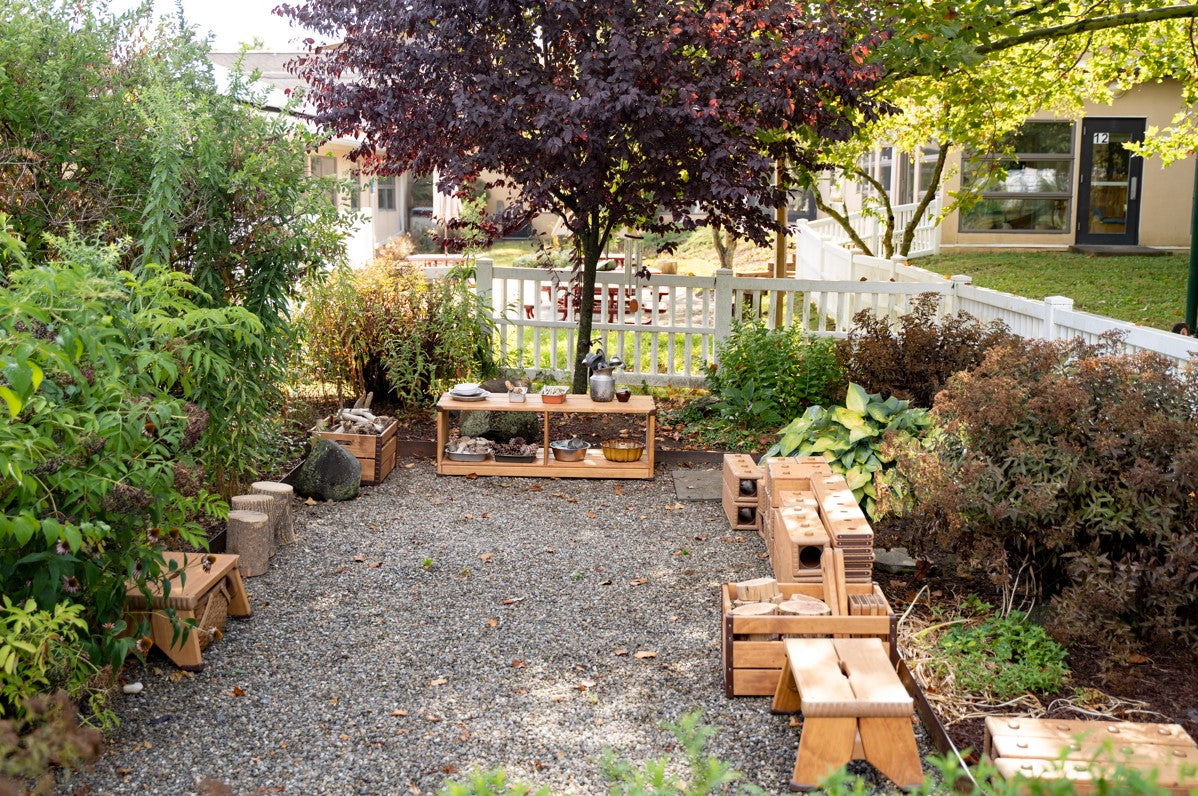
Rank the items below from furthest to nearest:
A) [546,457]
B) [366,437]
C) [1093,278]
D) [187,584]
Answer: [1093,278] → [546,457] → [366,437] → [187,584]

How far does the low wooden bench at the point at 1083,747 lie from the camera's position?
2.96m

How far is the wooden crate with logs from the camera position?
7.39 metres

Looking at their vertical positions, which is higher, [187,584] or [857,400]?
[857,400]

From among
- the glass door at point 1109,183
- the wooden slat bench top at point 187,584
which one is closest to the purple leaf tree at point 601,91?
the wooden slat bench top at point 187,584

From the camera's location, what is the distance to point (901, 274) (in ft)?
35.8

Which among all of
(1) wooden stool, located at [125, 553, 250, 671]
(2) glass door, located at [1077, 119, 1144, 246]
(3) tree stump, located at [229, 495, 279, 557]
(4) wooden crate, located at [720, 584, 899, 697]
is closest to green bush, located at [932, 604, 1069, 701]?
(4) wooden crate, located at [720, 584, 899, 697]

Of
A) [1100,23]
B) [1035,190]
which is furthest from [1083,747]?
[1035,190]

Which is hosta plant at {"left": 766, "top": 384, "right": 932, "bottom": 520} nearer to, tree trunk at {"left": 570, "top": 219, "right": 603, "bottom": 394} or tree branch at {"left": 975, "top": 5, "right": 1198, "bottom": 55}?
tree trunk at {"left": 570, "top": 219, "right": 603, "bottom": 394}

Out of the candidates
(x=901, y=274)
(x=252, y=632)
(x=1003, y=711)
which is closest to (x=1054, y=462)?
(x=1003, y=711)

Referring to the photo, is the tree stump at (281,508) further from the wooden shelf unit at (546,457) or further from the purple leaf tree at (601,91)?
the purple leaf tree at (601,91)

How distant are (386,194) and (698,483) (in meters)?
20.8

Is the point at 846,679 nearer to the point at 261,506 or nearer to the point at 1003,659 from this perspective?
the point at 1003,659

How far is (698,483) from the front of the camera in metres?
7.48

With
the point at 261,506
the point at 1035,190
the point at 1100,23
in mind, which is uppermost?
the point at 1100,23
